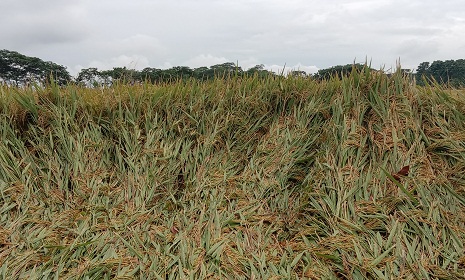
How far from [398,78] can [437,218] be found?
1.21 metres

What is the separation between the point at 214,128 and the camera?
2875mm

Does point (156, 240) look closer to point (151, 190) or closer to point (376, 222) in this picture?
point (151, 190)

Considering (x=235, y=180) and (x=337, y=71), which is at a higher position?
(x=337, y=71)

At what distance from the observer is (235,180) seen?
2613 millimetres

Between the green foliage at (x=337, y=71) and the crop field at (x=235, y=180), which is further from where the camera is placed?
the green foliage at (x=337, y=71)

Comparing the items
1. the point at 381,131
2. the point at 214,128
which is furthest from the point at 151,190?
the point at 381,131

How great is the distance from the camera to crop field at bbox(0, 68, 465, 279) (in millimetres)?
2041

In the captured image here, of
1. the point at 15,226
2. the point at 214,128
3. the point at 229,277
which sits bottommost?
the point at 229,277

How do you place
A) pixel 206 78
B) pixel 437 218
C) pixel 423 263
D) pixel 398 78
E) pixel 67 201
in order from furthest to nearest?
pixel 206 78, pixel 398 78, pixel 67 201, pixel 437 218, pixel 423 263

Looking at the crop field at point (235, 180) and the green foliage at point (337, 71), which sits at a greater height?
the green foliage at point (337, 71)

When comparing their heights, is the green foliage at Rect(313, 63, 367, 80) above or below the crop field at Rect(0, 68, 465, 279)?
above

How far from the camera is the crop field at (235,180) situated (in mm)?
2041

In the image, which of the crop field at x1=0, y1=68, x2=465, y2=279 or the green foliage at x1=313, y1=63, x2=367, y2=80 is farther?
the green foliage at x1=313, y1=63, x2=367, y2=80

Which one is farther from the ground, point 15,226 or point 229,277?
point 15,226
